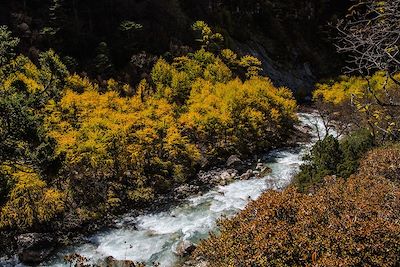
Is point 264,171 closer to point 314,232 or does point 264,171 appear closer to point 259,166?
point 259,166

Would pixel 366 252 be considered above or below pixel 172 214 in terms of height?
above

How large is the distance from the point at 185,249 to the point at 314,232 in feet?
46.7

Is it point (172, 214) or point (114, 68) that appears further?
point (114, 68)

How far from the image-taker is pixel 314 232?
507 inches

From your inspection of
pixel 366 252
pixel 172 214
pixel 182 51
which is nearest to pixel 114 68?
pixel 182 51

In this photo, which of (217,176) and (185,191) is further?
(217,176)

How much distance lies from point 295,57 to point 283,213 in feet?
237

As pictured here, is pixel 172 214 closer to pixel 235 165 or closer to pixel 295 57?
pixel 235 165

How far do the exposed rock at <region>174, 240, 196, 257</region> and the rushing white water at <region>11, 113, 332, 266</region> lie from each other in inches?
15.6

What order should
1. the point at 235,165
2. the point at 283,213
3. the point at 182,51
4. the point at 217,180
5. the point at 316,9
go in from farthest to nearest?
the point at 316,9, the point at 182,51, the point at 235,165, the point at 217,180, the point at 283,213

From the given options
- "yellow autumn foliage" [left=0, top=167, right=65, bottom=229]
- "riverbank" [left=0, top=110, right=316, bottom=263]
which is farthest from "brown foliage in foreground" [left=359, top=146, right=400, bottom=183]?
"yellow autumn foliage" [left=0, top=167, right=65, bottom=229]

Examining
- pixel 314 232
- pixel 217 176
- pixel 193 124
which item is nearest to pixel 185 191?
pixel 217 176

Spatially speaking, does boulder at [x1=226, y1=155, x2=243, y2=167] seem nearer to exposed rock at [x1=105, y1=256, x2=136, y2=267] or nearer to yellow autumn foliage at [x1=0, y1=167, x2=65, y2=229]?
yellow autumn foliage at [x1=0, y1=167, x2=65, y2=229]

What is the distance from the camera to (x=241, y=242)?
44.1 ft
